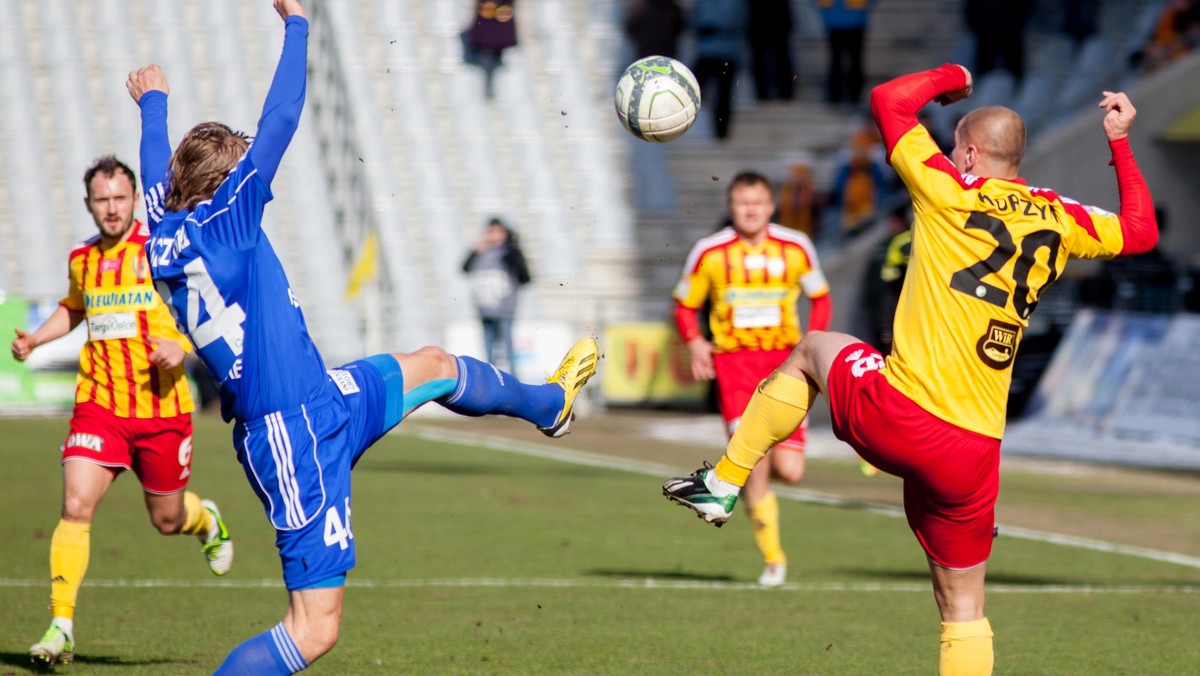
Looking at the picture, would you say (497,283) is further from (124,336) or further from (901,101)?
(901,101)

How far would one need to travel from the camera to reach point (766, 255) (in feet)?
32.0

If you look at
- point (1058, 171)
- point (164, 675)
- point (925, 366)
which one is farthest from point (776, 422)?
point (1058, 171)

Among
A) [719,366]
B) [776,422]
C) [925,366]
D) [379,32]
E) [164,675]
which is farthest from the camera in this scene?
[379,32]

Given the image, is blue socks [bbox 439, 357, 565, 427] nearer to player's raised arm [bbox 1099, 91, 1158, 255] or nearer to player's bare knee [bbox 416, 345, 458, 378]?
player's bare knee [bbox 416, 345, 458, 378]

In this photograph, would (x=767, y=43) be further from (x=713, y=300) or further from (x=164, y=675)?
(x=164, y=675)

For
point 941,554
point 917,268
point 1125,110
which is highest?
point 1125,110

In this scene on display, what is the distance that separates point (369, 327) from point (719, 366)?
42.6ft

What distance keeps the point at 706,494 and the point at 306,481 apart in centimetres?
142

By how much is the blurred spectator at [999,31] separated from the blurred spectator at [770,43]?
2518 mm

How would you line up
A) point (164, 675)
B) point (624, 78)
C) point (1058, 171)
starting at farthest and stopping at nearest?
point (1058, 171) → point (624, 78) → point (164, 675)

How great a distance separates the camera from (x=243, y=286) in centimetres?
534

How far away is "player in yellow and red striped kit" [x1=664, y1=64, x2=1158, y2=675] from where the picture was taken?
18.0 feet

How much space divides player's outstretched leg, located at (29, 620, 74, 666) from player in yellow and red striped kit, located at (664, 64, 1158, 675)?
3285mm

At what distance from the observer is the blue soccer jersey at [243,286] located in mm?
5309
